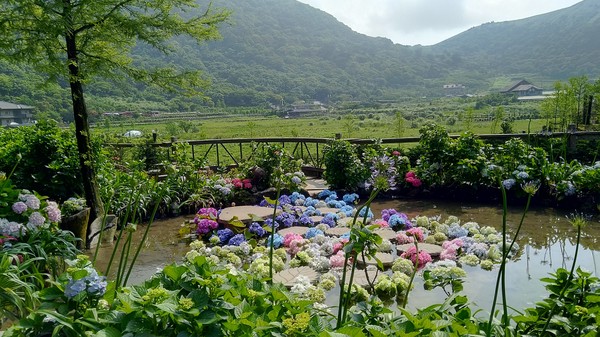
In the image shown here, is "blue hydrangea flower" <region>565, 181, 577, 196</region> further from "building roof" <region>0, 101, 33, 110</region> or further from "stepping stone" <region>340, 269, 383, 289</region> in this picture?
"building roof" <region>0, 101, 33, 110</region>

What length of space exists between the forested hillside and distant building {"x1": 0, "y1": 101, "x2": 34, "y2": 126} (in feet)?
116

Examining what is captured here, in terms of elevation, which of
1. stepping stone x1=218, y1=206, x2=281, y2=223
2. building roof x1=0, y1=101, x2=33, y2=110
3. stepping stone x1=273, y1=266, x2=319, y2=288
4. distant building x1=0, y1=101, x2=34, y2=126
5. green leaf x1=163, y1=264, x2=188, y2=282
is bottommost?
stepping stone x1=273, y1=266, x2=319, y2=288

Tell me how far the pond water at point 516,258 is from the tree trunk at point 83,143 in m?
0.57

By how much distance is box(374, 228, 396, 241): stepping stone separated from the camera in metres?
5.27

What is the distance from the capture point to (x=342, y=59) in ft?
447

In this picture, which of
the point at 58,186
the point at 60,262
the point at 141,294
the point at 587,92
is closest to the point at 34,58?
the point at 58,186

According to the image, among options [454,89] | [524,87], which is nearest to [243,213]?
[524,87]

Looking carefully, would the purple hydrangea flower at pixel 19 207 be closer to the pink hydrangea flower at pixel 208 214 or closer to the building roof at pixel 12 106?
the pink hydrangea flower at pixel 208 214

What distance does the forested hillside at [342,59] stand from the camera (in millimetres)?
101688

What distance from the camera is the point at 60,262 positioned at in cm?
322

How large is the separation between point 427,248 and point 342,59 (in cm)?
13609

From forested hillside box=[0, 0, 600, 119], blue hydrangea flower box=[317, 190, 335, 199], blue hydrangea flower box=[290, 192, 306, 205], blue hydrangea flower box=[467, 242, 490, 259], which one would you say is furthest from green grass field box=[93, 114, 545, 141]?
forested hillside box=[0, 0, 600, 119]

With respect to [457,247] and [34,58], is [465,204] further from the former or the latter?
[34,58]

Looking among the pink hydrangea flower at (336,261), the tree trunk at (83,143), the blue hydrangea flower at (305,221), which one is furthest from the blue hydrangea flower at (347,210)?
the tree trunk at (83,143)
